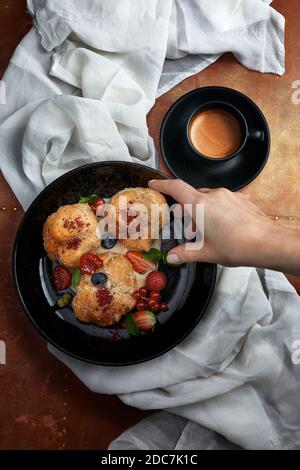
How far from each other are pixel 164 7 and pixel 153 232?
Result: 1.45 ft

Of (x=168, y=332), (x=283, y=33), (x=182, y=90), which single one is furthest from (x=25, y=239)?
(x=283, y=33)

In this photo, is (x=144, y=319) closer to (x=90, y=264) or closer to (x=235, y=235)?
(x=90, y=264)

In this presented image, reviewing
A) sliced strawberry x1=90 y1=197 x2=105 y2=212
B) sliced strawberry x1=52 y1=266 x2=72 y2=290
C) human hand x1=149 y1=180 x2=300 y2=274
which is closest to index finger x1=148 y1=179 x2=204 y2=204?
human hand x1=149 y1=180 x2=300 y2=274

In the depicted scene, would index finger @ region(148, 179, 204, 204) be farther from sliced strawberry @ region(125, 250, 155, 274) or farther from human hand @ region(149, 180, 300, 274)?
sliced strawberry @ region(125, 250, 155, 274)

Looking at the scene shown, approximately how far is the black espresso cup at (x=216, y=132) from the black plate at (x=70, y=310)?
0.40 feet

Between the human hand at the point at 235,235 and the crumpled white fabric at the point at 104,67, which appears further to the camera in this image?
the crumpled white fabric at the point at 104,67

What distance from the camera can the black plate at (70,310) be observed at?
94 cm

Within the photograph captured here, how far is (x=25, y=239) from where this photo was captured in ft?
3.17

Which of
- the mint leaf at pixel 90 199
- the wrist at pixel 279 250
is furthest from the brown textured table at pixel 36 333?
the wrist at pixel 279 250

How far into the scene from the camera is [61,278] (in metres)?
0.96

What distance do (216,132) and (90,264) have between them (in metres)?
0.35

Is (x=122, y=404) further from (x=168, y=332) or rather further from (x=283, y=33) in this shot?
(x=283, y=33)

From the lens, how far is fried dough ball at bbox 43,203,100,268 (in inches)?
36.7

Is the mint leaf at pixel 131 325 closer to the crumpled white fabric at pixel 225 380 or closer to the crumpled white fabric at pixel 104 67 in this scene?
the crumpled white fabric at pixel 225 380
